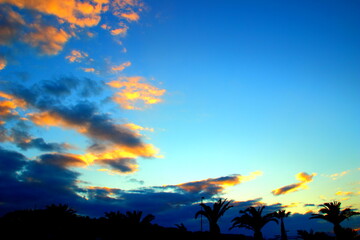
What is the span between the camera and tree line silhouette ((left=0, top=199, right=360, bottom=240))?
92.9 feet

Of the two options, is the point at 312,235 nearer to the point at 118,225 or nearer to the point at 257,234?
the point at 257,234

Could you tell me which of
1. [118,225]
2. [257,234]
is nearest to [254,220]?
[257,234]

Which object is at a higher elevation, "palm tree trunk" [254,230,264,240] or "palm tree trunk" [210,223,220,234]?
"palm tree trunk" [210,223,220,234]

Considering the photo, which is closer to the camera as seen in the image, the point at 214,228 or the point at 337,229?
the point at 214,228

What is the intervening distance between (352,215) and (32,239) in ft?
128

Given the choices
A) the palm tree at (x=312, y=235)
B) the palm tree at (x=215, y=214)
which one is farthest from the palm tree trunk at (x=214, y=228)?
the palm tree at (x=312, y=235)

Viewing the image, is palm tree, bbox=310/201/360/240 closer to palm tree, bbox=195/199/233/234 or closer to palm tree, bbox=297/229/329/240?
palm tree, bbox=297/229/329/240

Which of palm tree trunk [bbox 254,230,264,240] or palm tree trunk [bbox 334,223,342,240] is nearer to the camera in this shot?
palm tree trunk [bbox 334,223,342,240]

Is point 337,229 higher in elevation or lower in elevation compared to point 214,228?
lower

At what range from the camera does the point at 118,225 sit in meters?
29.0

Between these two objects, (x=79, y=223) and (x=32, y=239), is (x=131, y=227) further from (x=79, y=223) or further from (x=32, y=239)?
(x=32, y=239)

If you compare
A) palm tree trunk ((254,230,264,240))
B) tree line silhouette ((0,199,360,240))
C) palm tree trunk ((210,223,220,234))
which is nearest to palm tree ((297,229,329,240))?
tree line silhouette ((0,199,360,240))

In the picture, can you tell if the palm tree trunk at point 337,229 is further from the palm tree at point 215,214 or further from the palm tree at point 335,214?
the palm tree at point 215,214

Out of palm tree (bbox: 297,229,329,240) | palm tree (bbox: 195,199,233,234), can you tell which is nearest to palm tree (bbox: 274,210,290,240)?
palm tree (bbox: 297,229,329,240)
